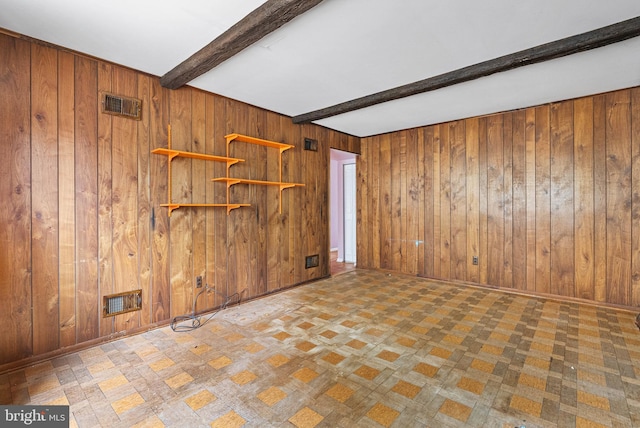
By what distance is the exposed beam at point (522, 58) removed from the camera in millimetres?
2016

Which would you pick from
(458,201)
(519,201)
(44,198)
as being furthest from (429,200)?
(44,198)

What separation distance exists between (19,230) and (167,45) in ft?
5.85

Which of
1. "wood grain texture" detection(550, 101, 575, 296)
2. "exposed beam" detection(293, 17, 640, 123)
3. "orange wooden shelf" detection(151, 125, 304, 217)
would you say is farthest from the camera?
"wood grain texture" detection(550, 101, 575, 296)

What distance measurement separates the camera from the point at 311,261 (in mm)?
4461

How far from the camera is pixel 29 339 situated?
216 cm

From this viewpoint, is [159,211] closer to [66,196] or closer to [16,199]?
[66,196]

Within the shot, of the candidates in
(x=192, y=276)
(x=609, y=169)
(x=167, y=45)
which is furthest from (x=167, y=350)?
(x=609, y=169)

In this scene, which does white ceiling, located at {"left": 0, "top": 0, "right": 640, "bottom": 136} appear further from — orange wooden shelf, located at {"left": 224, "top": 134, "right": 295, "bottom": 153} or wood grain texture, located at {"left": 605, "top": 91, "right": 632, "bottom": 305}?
orange wooden shelf, located at {"left": 224, "top": 134, "right": 295, "bottom": 153}

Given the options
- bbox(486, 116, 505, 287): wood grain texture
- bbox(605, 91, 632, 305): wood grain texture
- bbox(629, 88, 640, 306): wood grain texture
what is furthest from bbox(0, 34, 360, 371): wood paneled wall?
bbox(629, 88, 640, 306): wood grain texture

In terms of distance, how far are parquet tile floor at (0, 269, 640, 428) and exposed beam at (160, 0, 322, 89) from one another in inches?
92.1

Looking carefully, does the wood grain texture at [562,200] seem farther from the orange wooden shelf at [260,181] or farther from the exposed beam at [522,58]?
the orange wooden shelf at [260,181]

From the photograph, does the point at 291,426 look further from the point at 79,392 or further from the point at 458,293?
the point at 458,293

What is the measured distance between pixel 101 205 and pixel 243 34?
1877 millimetres

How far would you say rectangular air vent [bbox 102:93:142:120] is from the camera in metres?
2.50
